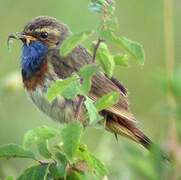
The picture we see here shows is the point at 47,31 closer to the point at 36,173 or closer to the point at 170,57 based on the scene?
the point at 170,57

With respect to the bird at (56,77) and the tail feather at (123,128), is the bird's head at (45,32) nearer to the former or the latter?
the bird at (56,77)

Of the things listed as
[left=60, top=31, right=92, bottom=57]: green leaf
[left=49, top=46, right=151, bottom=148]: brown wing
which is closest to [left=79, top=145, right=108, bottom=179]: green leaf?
[left=60, top=31, right=92, bottom=57]: green leaf

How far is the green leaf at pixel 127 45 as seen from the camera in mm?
2912

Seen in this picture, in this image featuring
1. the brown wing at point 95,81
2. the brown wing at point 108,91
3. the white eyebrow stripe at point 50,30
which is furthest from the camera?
the white eyebrow stripe at point 50,30

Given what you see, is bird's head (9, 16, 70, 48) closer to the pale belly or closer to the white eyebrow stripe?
the white eyebrow stripe

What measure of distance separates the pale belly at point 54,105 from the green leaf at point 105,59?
2.00 meters

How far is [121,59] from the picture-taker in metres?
3.10

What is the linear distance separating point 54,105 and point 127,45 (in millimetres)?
2195

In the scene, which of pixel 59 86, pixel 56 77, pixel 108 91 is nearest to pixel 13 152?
pixel 59 86

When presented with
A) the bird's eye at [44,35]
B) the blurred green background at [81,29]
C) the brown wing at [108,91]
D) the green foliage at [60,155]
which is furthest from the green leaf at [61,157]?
the blurred green background at [81,29]

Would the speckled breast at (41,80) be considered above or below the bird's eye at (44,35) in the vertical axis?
below

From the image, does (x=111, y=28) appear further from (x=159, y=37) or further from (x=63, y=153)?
(x=159, y=37)

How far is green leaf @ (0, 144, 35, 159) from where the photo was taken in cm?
312

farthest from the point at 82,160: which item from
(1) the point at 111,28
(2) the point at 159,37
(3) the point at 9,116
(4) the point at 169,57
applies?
(2) the point at 159,37
